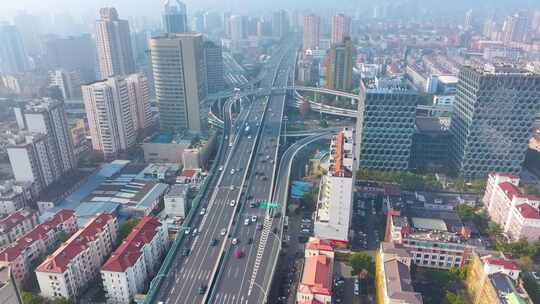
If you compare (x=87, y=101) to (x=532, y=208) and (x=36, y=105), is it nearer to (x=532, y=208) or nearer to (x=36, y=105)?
(x=36, y=105)

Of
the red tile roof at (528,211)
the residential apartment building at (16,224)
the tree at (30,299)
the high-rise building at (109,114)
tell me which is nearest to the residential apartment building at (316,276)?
the red tile roof at (528,211)

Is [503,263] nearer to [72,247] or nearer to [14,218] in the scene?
[72,247]

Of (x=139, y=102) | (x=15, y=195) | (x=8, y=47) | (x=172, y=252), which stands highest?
(x=8, y=47)

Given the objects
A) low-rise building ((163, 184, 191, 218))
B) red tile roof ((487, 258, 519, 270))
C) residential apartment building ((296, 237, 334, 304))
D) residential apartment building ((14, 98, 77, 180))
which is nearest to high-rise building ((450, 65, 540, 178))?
red tile roof ((487, 258, 519, 270))

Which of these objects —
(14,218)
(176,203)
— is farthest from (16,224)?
(176,203)

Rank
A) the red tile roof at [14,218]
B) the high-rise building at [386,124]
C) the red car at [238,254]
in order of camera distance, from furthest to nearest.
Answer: the high-rise building at [386,124] → the red tile roof at [14,218] → the red car at [238,254]

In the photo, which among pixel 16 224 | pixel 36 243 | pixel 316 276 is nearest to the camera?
pixel 316 276

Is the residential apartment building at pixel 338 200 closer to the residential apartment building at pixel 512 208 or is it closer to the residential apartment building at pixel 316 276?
the residential apartment building at pixel 316 276
